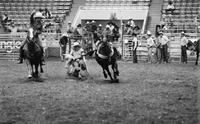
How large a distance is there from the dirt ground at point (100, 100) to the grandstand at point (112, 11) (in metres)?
14.0

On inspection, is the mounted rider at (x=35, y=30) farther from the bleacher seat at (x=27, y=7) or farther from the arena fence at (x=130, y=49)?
the bleacher seat at (x=27, y=7)

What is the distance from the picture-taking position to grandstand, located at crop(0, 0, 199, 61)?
1273 inches

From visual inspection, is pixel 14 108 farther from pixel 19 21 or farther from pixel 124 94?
pixel 19 21

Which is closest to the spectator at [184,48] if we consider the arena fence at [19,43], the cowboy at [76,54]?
the arena fence at [19,43]

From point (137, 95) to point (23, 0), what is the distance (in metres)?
26.6

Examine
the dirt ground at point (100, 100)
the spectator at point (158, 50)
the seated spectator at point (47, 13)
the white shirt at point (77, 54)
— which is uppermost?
the seated spectator at point (47, 13)

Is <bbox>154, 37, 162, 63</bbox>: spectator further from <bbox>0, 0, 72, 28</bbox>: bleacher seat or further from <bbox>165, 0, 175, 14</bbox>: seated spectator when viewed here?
<bbox>0, 0, 72, 28</bbox>: bleacher seat

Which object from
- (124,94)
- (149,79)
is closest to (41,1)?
(149,79)

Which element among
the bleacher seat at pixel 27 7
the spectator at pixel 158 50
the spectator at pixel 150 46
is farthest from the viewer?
the bleacher seat at pixel 27 7

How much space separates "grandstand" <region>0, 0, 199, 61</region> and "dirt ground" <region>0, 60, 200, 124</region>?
14038 millimetres

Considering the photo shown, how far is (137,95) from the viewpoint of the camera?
1255cm

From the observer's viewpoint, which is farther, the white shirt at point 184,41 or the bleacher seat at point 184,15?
the bleacher seat at point 184,15

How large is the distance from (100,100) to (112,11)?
23.0 m

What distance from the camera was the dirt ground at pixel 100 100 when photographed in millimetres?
9469
